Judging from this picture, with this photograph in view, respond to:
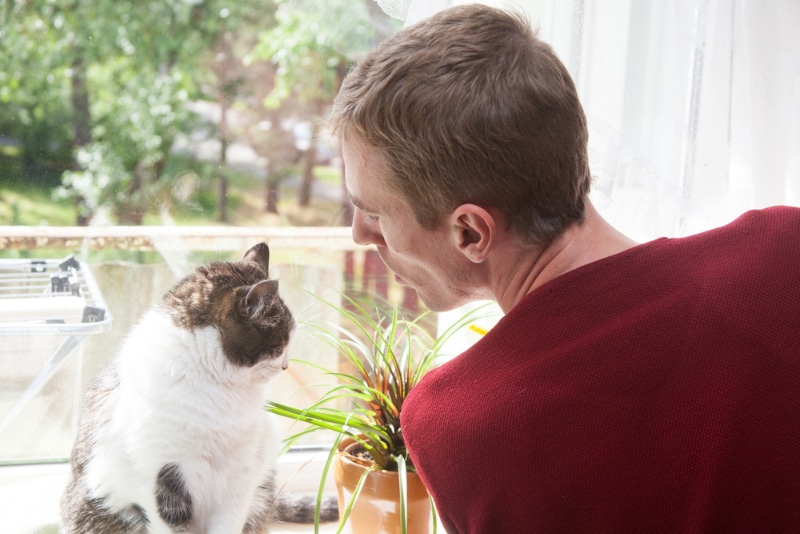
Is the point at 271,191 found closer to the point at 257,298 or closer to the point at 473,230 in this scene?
the point at 257,298

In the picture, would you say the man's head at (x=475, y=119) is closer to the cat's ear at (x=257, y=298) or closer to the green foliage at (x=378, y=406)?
the cat's ear at (x=257, y=298)

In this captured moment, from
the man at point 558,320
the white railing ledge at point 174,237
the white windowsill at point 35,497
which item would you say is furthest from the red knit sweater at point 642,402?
the white railing ledge at point 174,237

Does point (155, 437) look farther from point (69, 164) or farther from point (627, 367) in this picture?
point (69, 164)

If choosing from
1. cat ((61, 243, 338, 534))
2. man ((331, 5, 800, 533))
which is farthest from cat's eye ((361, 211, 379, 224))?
cat ((61, 243, 338, 534))

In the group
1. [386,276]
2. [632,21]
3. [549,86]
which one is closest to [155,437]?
[549,86]

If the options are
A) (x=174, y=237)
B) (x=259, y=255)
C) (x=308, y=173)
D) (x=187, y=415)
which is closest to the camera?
(x=187, y=415)

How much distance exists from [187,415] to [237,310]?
15cm

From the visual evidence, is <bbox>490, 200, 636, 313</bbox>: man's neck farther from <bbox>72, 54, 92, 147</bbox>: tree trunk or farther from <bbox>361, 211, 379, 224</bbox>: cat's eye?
<bbox>72, 54, 92, 147</bbox>: tree trunk

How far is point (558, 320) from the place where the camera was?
736 mm

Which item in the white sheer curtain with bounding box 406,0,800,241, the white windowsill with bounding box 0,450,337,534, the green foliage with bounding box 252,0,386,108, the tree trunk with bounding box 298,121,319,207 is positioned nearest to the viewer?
the white sheer curtain with bounding box 406,0,800,241

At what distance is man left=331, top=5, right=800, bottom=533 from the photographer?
65 cm

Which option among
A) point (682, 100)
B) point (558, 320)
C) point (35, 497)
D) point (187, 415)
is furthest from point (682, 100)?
point (35, 497)

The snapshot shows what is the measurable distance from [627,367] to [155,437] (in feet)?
1.90

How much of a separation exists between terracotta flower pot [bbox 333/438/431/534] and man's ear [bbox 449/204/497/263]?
430mm
